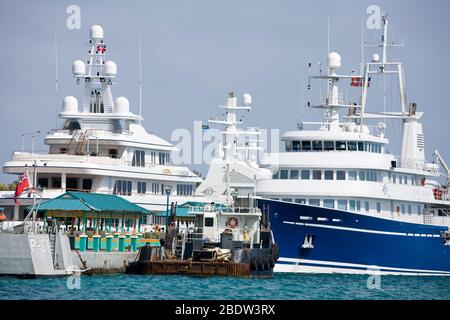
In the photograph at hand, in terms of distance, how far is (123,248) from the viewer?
178ft

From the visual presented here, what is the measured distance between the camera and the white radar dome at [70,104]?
70250 mm

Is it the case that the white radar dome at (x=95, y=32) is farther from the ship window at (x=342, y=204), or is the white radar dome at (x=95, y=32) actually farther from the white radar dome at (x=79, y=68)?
the ship window at (x=342, y=204)

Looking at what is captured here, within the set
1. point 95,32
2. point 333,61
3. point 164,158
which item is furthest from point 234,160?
point 333,61

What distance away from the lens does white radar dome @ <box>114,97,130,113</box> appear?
70.1m

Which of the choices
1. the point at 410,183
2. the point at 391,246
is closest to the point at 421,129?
the point at 410,183

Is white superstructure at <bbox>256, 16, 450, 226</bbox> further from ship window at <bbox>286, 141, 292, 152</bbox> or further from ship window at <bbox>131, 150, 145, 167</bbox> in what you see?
ship window at <bbox>131, 150, 145, 167</bbox>

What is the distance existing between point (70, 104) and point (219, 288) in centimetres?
3162

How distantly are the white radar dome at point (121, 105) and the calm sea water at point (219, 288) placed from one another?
21.8m

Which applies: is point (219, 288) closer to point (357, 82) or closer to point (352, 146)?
point (352, 146)

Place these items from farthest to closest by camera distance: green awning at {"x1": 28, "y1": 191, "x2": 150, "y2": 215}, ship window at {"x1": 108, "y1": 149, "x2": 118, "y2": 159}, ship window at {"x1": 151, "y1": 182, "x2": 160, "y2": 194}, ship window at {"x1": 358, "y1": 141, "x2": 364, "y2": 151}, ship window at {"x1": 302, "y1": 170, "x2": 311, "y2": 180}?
ship window at {"x1": 151, "y1": 182, "x2": 160, "y2": 194}, ship window at {"x1": 108, "y1": 149, "x2": 118, "y2": 159}, ship window at {"x1": 358, "y1": 141, "x2": 364, "y2": 151}, ship window at {"x1": 302, "y1": 170, "x2": 311, "y2": 180}, green awning at {"x1": 28, "y1": 191, "x2": 150, "y2": 215}

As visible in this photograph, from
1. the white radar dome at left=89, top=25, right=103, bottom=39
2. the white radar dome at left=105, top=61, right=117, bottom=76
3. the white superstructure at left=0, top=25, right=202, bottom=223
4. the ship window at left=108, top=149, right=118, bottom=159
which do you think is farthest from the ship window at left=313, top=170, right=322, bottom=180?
the white radar dome at left=89, top=25, right=103, bottom=39

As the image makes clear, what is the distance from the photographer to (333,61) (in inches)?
2372
